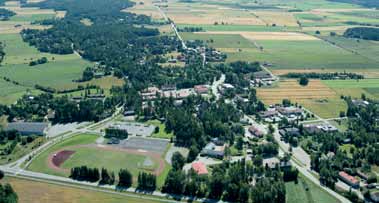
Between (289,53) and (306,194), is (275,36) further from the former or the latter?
(306,194)

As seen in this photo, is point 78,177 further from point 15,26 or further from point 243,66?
point 15,26

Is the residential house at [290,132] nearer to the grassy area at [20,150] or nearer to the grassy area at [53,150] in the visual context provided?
the grassy area at [53,150]

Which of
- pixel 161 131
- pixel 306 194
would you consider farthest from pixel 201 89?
pixel 306 194

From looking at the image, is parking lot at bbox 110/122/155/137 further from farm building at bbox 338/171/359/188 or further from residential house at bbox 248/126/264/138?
farm building at bbox 338/171/359/188

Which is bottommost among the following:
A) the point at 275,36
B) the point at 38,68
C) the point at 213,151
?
the point at 213,151

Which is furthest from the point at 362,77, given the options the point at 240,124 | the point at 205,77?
the point at 240,124

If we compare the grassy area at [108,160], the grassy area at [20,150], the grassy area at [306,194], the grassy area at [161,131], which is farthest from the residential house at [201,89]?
the grassy area at [306,194]
